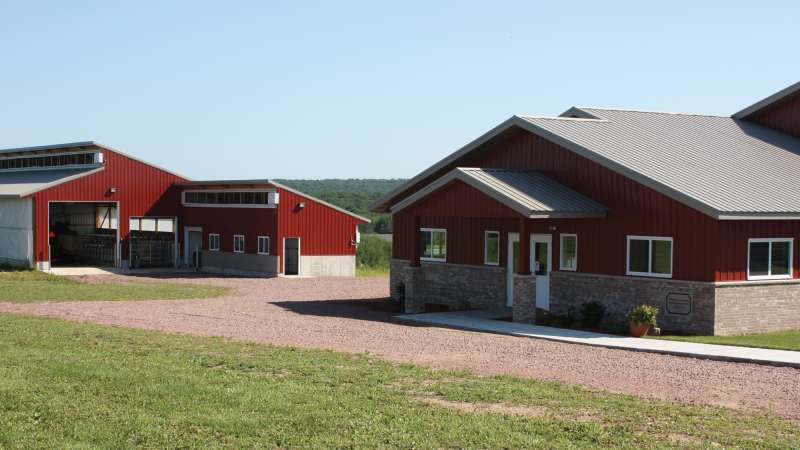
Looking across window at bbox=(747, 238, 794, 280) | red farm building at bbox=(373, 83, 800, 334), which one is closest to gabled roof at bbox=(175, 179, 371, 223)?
red farm building at bbox=(373, 83, 800, 334)

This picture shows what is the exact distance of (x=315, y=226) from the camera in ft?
152

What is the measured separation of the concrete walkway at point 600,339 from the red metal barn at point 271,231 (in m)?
17.2

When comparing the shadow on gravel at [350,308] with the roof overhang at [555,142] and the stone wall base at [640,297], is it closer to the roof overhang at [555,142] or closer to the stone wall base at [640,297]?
the roof overhang at [555,142]

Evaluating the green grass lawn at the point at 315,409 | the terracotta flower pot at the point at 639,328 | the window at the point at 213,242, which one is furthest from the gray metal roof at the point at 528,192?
the window at the point at 213,242

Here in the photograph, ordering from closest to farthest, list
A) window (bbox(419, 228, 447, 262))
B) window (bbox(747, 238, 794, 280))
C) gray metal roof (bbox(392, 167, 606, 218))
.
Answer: window (bbox(747, 238, 794, 280))
gray metal roof (bbox(392, 167, 606, 218))
window (bbox(419, 228, 447, 262))

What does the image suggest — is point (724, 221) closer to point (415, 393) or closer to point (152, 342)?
point (415, 393)

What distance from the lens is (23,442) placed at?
11742 mm

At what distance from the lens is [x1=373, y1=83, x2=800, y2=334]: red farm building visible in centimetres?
2384

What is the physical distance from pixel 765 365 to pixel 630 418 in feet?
24.4

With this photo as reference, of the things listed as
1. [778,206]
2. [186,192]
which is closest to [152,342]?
[778,206]

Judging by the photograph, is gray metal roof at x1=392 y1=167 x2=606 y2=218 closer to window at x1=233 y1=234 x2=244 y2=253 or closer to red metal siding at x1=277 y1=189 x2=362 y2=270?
red metal siding at x1=277 y1=189 x2=362 y2=270

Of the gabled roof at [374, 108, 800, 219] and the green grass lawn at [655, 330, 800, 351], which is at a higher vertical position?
the gabled roof at [374, 108, 800, 219]

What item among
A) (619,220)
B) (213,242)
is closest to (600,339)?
(619,220)

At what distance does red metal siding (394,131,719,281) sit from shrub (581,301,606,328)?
999 mm
